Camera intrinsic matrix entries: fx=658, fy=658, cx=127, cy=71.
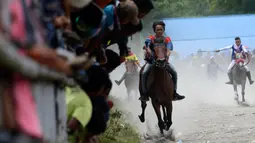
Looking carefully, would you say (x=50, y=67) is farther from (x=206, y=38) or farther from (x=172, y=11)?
(x=172, y=11)

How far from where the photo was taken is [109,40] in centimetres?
573

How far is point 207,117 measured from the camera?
51.8 feet

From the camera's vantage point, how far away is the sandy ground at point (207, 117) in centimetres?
1144

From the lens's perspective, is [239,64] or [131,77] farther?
[131,77]

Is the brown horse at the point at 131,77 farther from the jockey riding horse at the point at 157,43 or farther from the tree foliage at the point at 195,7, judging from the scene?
the tree foliage at the point at 195,7

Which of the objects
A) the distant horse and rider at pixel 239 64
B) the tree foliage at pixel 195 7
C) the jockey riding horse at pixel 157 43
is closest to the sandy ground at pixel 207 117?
the distant horse and rider at pixel 239 64

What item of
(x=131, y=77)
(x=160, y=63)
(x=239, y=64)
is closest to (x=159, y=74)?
(x=160, y=63)

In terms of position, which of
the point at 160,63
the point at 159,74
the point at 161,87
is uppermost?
the point at 160,63

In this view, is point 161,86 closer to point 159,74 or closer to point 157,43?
point 159,74

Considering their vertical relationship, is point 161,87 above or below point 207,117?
above

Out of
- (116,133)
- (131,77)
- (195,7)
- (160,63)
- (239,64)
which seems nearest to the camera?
(116,133)

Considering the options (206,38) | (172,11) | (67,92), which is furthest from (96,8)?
(172,11)

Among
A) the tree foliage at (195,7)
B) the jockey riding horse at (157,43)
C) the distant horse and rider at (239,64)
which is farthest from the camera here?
the tree foliage at (195,7)

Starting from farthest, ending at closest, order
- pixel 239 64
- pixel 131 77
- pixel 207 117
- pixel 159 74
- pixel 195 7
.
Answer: pixel 195 7
pixel 131 77
pixel 239 64
pixel 207 117
pixel 159 74
